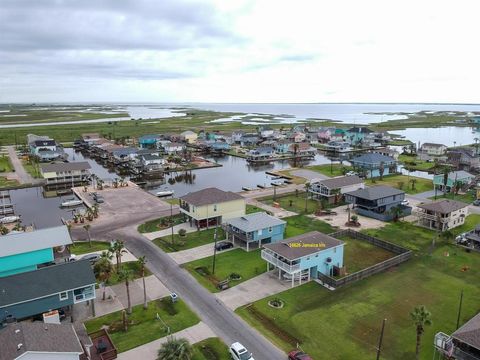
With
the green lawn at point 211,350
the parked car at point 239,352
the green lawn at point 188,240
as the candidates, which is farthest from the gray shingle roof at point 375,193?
the parked car at point 239,352

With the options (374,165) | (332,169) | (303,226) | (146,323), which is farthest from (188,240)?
(374,165)

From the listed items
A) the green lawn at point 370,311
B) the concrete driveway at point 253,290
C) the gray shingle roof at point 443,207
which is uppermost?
the gray shingle roof at point 443,207

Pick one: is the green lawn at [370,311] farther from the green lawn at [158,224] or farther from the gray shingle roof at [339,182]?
the gray shingle roof at [339,182]

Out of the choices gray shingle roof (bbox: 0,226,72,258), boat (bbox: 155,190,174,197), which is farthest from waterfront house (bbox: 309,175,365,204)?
gray shingle roof (bbox: 0,226,72,258)

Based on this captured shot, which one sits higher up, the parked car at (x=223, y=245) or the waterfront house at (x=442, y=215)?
the waterfront house at (x=442, y=215)

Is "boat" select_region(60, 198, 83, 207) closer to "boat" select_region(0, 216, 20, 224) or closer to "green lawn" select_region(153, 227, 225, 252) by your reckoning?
"boat" select_region(0, 216, 20, 224)

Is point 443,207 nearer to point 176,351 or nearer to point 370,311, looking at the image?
point 370,311
